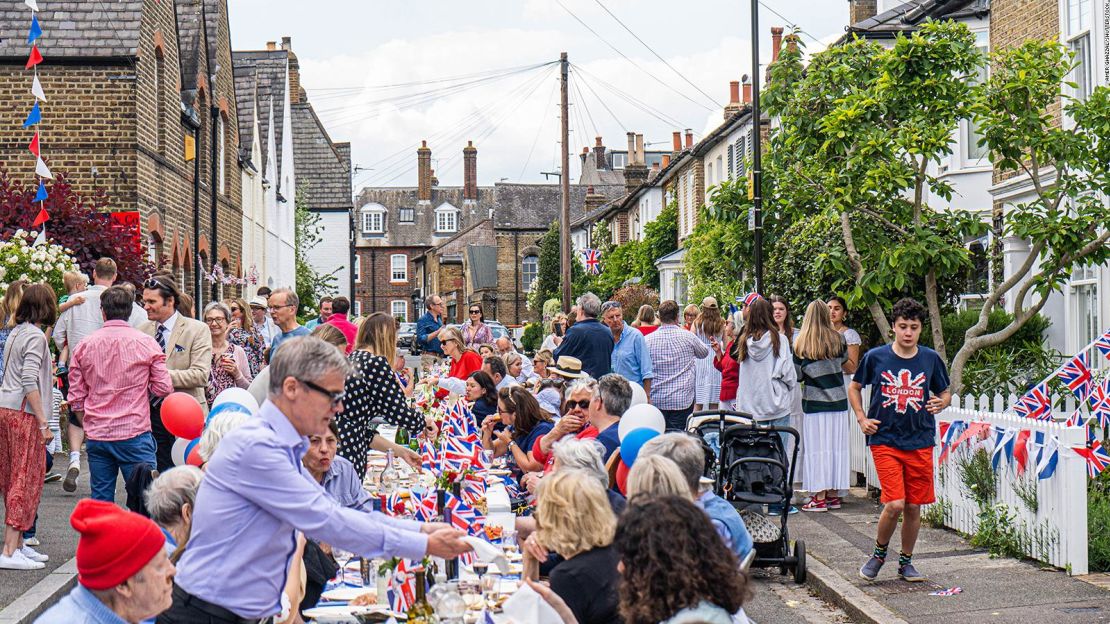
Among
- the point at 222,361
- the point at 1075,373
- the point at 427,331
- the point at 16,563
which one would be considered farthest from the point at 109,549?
the point at 427,331

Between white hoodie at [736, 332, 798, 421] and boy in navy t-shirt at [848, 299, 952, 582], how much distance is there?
122 inches

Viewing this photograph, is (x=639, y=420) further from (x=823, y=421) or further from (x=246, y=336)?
(x=246, y=336)

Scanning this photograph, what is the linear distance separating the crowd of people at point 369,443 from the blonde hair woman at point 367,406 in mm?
15

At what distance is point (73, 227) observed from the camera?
53.0 feet

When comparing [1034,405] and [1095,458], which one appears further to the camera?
[1034,405]

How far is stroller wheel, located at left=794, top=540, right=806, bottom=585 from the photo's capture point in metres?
9.26

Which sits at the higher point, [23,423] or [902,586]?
[23,423]

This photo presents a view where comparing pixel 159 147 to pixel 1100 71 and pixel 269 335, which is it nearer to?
pixel 269 335

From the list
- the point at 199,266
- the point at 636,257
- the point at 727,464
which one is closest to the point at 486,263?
the point at 636,257

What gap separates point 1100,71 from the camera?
15.2 m

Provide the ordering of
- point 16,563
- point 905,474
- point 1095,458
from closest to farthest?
point 16,563, point 905,474, point 1095,458

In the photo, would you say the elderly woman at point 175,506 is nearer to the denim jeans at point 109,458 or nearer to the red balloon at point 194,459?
the red balloon at point 194,459

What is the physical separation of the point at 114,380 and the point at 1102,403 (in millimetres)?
8170

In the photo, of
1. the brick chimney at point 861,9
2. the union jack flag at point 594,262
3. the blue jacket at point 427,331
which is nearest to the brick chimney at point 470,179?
the union jack flag at point 594,262
